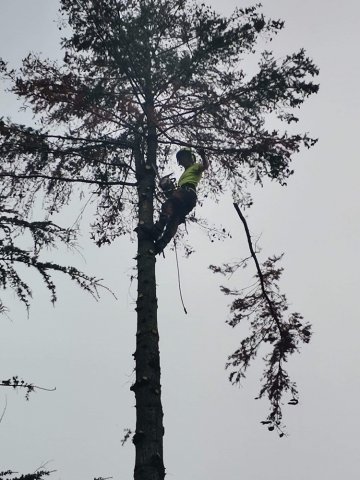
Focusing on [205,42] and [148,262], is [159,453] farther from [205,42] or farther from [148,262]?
[205,42]

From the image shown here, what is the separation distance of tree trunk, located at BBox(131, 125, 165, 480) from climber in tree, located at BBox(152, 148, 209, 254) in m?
0.28

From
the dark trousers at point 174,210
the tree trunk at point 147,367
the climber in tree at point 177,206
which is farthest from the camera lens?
the dark trousers at point 174,210

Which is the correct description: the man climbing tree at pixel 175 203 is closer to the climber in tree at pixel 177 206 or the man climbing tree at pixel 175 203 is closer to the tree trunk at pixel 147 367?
the climber in tree at pixel 177 206

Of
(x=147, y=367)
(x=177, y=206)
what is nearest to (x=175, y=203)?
(x=177, y=206)

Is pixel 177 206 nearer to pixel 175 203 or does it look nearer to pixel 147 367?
pixel 175 203

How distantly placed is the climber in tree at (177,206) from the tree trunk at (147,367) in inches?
11.0

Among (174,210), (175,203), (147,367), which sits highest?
(175,203)

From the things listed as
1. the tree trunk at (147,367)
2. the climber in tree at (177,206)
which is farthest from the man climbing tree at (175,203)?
the tree trunk at (147,367)

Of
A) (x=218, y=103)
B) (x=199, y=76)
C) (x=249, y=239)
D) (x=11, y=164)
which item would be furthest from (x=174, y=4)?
(x=249, y=239)

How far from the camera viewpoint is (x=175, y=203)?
710 centimetres

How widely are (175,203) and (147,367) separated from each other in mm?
2772

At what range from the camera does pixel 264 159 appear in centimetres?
734

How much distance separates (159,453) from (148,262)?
2359 mm

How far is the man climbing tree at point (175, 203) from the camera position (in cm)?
667
